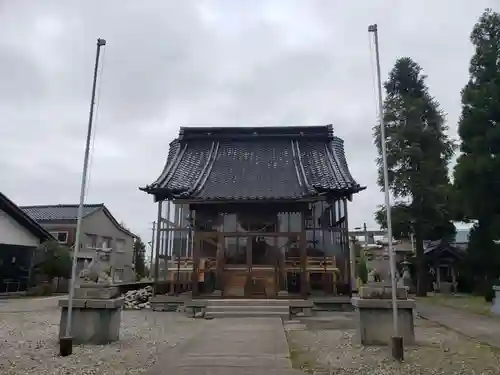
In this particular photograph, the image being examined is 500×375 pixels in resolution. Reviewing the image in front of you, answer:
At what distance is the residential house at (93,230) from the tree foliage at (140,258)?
3.94 ft

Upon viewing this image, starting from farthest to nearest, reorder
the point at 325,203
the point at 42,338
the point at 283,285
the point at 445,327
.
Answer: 1. the point at 325,203
2. the point at 283,285
3. the point at 445,327
4. the point at 42,338

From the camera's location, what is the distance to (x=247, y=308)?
35.9ft

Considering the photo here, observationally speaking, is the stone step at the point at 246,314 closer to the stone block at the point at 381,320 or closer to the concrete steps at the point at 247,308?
the concrete steps at the point at 247,308

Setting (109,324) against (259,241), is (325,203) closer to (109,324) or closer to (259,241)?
(259,241)

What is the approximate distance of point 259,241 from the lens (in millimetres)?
12820

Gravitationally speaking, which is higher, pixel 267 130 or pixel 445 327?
pixel 267 130

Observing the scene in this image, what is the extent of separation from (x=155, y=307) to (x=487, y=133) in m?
12.7

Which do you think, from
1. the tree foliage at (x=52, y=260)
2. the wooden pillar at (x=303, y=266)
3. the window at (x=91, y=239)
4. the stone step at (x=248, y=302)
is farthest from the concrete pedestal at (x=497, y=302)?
the window at (x=91, y=239)

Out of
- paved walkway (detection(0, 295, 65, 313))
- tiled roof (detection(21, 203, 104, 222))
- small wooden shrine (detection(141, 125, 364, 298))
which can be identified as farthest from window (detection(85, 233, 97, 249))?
small wooden shrine (detection(141, 125, 364, 298))

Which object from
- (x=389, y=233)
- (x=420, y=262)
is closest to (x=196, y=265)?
(x=389, y=233)

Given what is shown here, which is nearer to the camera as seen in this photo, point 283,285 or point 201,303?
point 201,303

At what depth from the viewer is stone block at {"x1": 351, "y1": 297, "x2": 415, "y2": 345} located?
6.44m

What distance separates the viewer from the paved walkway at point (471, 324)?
24.5 ft

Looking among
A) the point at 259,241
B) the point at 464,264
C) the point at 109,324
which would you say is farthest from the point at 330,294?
the point at 464,264
